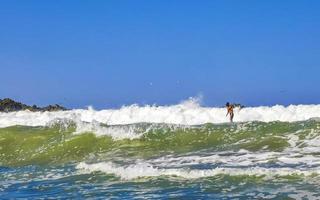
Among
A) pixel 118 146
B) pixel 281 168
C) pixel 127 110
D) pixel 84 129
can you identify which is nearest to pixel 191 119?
pixel 127 110

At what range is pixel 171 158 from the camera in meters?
17.4

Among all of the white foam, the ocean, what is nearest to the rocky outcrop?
the ocean

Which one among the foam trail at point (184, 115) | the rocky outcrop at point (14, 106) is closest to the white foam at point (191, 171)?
the foam trail at point (184, 115)

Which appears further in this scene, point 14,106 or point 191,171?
point 14,106

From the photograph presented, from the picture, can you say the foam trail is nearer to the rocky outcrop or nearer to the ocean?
the ocean

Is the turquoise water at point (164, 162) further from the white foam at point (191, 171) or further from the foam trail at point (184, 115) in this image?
the foam trail at point (184, 115)

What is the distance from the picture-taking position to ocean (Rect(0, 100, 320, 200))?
39.8 feet

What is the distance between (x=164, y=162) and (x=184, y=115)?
49.5 ft

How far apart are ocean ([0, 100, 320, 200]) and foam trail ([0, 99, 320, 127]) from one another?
2.7 inches

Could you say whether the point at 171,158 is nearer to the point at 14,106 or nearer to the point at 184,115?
the point at 184,115

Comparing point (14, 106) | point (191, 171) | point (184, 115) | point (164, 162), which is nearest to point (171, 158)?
point (164, 162)

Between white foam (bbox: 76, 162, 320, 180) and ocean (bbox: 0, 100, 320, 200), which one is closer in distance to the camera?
ocean (bbox: 0, 100, 320, 200)

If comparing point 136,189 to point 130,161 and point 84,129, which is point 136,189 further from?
point 84,129

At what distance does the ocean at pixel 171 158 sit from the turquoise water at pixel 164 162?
22 mm
